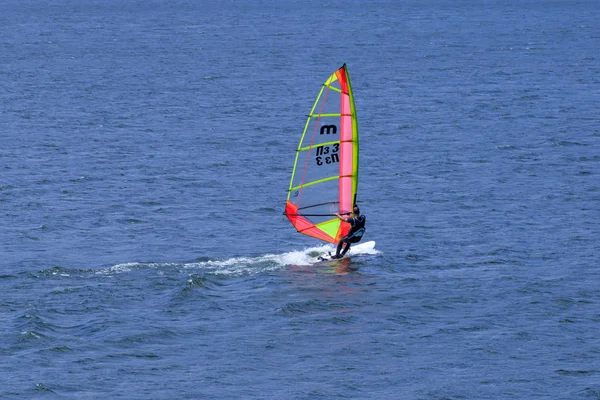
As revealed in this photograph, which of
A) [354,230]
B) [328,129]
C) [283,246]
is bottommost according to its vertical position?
[283,246]

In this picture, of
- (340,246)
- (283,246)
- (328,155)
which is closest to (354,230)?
(340,246)

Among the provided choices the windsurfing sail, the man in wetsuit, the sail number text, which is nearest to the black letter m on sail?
the windsurfing sail

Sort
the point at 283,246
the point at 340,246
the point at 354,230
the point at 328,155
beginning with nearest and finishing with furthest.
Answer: the point at 354,230 < the point at 340,246 < the point at 328,155 < the point at 283,246

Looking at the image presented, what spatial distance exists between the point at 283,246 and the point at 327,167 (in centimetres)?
513

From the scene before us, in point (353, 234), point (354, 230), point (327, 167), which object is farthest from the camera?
point (327, 167)

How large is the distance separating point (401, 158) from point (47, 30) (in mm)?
116794

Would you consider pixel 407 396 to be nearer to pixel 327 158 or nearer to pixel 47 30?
pixel 327 158

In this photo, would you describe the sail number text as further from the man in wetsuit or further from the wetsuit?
the wetsuit

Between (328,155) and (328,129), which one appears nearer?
(328,129)

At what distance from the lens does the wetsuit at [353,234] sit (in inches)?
1812

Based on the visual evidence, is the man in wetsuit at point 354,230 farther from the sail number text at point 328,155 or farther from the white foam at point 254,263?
the sail number text at point 328,155

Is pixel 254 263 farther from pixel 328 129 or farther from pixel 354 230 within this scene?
pixel 328 129

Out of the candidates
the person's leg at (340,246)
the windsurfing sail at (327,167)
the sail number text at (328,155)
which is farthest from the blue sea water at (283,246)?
the sail number text at (328,155)

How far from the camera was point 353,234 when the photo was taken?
1825 inches
